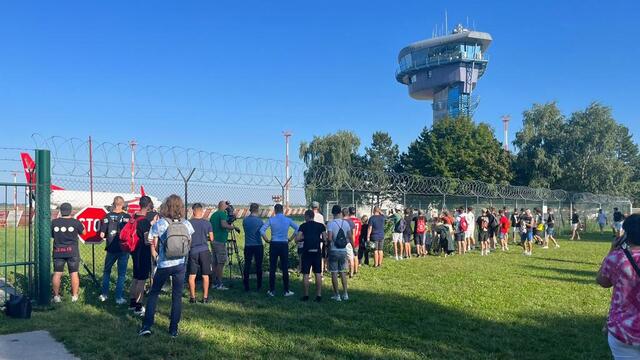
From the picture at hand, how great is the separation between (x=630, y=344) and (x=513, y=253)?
14990 mm

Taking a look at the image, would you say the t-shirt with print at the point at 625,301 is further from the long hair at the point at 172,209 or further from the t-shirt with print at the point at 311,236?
the t-shirt with print at the point at 311,236

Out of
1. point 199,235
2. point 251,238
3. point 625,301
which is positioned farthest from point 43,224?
point 625,301

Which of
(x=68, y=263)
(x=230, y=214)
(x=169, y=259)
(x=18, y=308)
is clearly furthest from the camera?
(x=230, y=214)

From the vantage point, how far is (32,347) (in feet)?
18.5

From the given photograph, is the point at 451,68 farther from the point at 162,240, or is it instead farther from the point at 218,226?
the point at 162,240

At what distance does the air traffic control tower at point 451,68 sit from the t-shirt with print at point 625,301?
6669 cm

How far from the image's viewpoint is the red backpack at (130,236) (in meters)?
7.44

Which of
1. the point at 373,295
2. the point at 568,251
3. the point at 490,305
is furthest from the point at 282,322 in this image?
the point at 568,251

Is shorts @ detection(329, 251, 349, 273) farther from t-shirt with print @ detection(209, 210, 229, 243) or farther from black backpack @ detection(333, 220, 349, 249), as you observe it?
t-shirt with print @ detection(209, 210, 229, 243)

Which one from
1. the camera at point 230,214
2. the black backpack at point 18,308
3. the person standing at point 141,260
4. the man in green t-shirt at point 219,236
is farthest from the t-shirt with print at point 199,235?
the black backpack at point 18,308

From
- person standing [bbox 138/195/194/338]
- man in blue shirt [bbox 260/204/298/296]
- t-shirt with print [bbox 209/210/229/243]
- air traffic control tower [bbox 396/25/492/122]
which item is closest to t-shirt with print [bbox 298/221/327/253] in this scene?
man in blue shirt [bbox 260/204/298/296]

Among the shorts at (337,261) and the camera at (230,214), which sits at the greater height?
the camera at (230,214)

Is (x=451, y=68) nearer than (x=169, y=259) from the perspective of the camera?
No

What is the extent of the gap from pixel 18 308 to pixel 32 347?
1.62m
